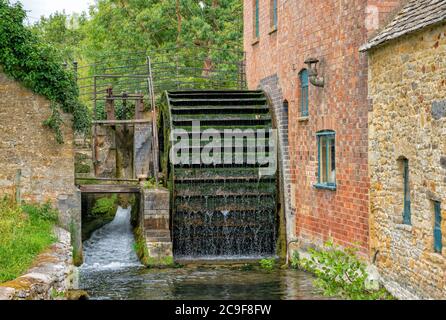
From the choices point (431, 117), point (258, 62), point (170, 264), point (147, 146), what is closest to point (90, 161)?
point (147, 146)

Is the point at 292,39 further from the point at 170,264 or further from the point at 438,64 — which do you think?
the point at 438,64

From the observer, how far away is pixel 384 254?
38.5 feet

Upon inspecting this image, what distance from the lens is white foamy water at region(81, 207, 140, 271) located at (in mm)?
15898

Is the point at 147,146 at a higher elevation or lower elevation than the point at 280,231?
higher

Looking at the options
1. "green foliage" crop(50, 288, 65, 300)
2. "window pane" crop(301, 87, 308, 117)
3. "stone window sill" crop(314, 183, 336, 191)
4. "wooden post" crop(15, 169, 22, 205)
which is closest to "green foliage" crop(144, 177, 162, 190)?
"wooden post" crop(15, 169, 22, 205)

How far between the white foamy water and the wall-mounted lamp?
495cm

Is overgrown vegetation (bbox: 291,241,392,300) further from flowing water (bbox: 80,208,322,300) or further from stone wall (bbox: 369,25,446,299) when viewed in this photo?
flowing water (bbox: 80,208,322,300)

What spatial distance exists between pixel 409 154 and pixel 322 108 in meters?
3.74

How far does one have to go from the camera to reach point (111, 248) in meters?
17.3

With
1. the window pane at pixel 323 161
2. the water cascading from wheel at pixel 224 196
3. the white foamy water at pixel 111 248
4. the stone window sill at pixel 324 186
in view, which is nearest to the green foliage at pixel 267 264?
the water cascading from wheel at pixel 224 196

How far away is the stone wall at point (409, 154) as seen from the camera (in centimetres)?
986

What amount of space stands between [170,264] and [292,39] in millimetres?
4916

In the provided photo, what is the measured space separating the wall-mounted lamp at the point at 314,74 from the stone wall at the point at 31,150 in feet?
14.9

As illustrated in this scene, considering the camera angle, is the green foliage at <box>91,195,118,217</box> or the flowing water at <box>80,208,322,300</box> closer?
the flowing water at <box>80,208,322,300</box>
